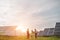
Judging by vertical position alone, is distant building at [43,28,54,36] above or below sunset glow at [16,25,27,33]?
below

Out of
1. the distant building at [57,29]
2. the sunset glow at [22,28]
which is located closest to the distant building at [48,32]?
the distant building at [57,29]

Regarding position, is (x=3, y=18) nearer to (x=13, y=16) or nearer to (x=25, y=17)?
(x=13, y=16)

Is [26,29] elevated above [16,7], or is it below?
below

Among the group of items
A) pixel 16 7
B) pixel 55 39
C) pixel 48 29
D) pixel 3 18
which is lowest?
pixel 55 39

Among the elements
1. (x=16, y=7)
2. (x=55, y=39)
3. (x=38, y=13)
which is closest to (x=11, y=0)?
(x=16, y=7)

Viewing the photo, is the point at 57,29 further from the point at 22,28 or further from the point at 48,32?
the point at 22,28

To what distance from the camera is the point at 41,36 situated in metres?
2.17

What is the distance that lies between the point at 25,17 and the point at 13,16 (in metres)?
0.18

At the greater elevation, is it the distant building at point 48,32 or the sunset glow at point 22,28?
the sunset glow at point 22,28

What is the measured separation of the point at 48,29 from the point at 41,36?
0.48 feet

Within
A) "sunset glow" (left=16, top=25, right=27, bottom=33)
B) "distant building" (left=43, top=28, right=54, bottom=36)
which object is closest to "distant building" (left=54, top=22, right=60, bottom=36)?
"distant building" (left=43, top=28, right=54, bottom=36)

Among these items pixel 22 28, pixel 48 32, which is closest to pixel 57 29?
pixel 48 32

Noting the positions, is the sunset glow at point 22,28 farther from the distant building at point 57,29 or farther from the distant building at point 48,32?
the distant building at point 57,29

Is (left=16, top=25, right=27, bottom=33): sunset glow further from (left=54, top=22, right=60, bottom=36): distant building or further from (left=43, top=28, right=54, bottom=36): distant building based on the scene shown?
(left=54, top=22, right=60, bottom=36): distant building
